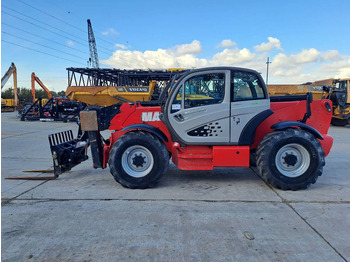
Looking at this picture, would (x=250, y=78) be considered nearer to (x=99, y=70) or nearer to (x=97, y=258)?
(x=97, y=258)

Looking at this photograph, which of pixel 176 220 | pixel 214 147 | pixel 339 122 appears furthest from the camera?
pixel 339 122

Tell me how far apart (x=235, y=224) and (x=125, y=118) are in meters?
2.96

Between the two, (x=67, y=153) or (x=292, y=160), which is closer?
(x=292, y=160)

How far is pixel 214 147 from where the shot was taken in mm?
4723

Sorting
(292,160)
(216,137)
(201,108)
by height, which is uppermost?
(201,108)

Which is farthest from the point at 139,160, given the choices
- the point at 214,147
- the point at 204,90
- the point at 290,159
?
the point at 290,159

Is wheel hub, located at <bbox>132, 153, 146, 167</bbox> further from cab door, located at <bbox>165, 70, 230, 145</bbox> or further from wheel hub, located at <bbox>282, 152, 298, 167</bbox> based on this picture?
wheel hub, located at <bbox>282, 152, 298, 167</bbox>

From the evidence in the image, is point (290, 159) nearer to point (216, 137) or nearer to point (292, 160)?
point (292, 160)

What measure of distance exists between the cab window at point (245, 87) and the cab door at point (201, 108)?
0.14 m

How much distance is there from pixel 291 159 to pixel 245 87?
156cm

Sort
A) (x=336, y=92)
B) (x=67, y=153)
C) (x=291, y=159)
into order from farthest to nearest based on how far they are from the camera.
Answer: (x=336, y=92), (x=67, y=153), (x=291, y=159)

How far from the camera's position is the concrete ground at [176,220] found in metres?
2.72

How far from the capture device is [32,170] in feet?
19.0

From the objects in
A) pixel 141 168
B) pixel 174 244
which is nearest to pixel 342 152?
pixel 141 168
